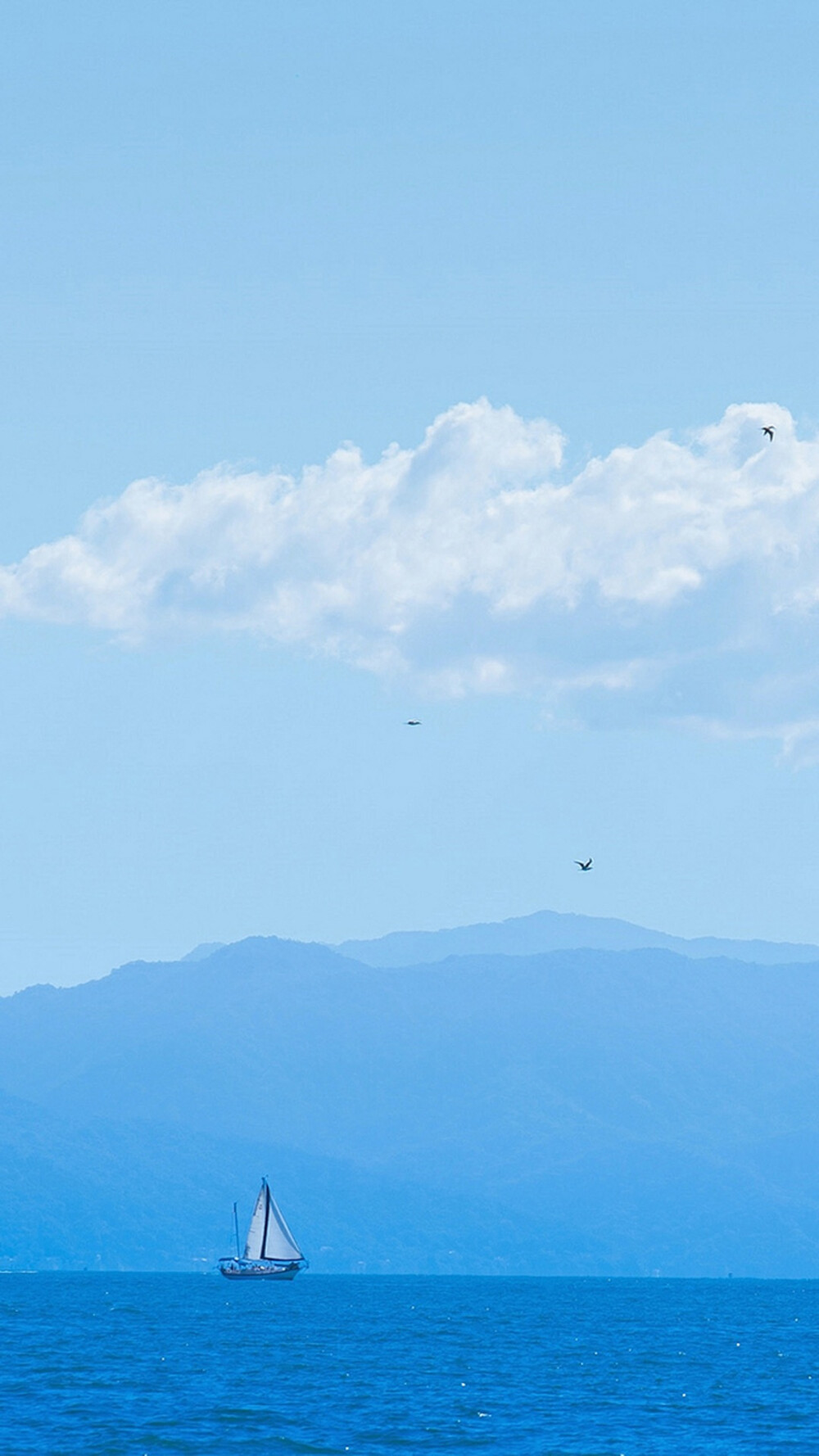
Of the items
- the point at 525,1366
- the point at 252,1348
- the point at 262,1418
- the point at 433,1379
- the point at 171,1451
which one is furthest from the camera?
the point at 252,1348

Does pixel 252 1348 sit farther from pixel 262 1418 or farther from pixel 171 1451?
pixel 171 1451

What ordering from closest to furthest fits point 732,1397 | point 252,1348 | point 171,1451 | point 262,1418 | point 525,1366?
point 171,1451, point 262,1418, point 732,1397, point 525,1366, point 252,1348

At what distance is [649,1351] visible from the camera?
7008 inches

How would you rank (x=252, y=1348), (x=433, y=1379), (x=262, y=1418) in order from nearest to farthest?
(x=262, y=1418) < (x=433, y=1379) < (x=252, y=1348)

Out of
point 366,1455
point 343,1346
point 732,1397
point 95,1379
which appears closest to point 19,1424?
point 366,1455

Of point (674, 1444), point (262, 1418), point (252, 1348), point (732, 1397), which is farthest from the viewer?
point (252, 1348)

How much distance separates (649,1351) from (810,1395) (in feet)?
160

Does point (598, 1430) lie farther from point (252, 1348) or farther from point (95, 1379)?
point (252, 1348)

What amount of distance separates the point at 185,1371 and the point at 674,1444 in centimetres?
5041

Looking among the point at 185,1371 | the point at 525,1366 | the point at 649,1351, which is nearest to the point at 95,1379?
the point at 185,1371

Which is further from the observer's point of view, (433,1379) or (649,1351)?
(649,1351)

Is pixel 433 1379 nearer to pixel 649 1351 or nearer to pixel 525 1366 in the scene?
pixel 525 1366

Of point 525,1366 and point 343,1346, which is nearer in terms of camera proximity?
point 525,1366

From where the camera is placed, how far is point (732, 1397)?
128m
